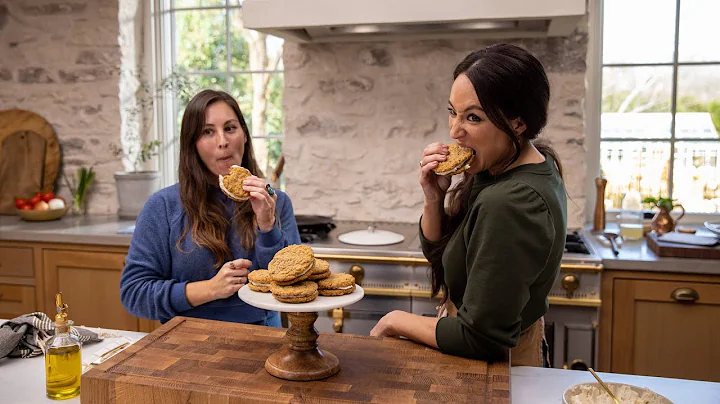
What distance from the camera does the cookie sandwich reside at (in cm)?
145

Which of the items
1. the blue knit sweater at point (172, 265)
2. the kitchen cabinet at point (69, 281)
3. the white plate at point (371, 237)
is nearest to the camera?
the blue knit sweater at point (172, 265)

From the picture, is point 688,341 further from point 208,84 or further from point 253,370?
point 208,84

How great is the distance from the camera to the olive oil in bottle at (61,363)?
1572 mm

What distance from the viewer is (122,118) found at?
13.5 ft

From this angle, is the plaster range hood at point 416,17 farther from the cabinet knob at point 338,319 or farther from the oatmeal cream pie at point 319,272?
the oatmeal cream pie at point 319,272

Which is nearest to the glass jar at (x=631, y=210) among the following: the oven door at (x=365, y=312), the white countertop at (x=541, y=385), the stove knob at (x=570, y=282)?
the stove knob at (x=570, y=282)

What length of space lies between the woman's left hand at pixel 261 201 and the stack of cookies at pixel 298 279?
1.64ft

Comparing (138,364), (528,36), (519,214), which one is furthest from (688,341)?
(138,364)

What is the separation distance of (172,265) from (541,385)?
1.22 m

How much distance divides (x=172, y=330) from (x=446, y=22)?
189 cm

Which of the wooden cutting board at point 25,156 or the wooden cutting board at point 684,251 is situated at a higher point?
the wooden cutting board at point 25,156

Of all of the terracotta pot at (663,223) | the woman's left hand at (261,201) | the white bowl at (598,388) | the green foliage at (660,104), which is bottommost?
the white bowl at (598,388)

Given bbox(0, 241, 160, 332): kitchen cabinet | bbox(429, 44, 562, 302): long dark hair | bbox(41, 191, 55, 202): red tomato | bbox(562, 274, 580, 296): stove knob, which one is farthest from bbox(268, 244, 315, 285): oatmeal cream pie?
bbox(41, 191, 55, 202): red tomato

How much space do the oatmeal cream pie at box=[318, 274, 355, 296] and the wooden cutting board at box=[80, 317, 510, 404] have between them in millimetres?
170
